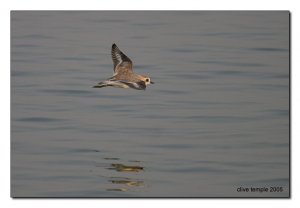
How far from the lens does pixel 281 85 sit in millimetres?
8922

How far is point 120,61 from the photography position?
29.3 feet

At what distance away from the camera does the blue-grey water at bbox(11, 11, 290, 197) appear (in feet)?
29.0

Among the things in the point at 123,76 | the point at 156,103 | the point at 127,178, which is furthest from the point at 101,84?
the point at 127,178

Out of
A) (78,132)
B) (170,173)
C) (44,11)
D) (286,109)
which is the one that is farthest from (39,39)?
(286,109)

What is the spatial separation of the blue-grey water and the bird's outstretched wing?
0.16 feet

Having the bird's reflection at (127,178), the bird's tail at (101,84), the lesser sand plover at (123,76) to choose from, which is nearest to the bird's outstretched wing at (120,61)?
the lesser sand plover at (123,76)

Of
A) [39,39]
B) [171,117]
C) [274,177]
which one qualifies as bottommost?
[274,177]

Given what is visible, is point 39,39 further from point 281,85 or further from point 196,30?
point 281,85

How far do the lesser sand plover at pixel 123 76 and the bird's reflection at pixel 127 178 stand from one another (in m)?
0.68

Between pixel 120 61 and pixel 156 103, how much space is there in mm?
492

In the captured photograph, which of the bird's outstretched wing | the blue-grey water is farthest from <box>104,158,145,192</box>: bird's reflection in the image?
the bird's outstretched wing

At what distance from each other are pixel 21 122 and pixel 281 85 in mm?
2327

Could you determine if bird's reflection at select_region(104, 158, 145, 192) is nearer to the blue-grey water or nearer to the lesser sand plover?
the blue-grey water

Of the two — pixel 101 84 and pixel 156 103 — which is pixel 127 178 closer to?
pixel 156 103
